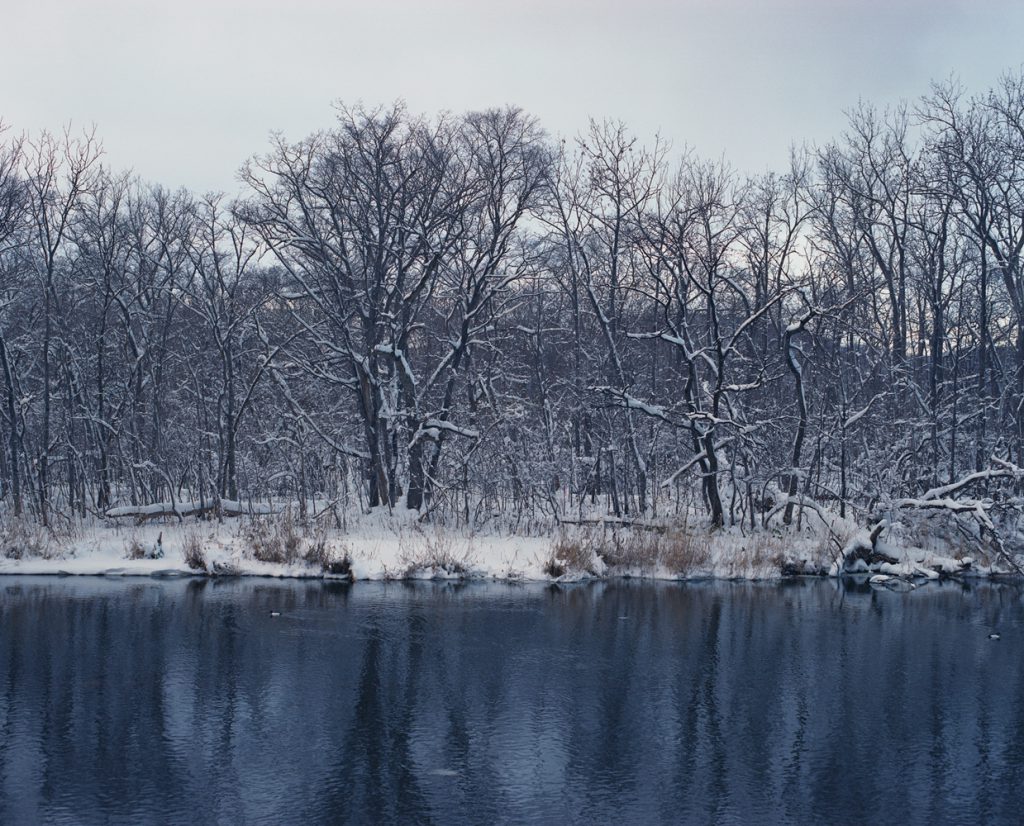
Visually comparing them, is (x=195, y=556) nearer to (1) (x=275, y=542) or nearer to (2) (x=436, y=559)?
(1) (x=275, y=542)

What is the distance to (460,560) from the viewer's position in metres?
21.4

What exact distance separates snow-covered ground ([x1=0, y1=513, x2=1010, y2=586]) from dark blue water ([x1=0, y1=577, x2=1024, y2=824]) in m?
1.82

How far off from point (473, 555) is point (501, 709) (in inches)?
385

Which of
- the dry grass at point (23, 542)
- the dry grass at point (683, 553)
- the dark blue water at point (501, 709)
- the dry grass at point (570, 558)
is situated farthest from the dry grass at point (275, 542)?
the dry grass at point (683, 553)

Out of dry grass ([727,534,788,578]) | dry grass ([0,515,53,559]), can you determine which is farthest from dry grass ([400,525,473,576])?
dry grass ([0,515,53,559])

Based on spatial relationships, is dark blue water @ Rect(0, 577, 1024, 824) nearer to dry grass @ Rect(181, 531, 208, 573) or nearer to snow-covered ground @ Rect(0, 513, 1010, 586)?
snow-covered ground @ Rect(0, 513, 1010, 586)

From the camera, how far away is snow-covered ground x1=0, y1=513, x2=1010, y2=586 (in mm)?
21203

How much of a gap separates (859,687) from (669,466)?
18.5 metres

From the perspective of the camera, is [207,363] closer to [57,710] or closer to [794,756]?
[57,710]

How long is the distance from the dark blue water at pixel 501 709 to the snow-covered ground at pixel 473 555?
1820 mm

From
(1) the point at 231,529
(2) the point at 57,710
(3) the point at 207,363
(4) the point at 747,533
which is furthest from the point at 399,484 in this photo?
(2) the point at 57,710

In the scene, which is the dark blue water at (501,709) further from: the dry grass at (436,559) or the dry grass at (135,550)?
the dry grass at (135,550)

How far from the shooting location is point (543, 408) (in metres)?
33.1

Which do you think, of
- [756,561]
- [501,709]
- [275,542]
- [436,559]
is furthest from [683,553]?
[501,709]
